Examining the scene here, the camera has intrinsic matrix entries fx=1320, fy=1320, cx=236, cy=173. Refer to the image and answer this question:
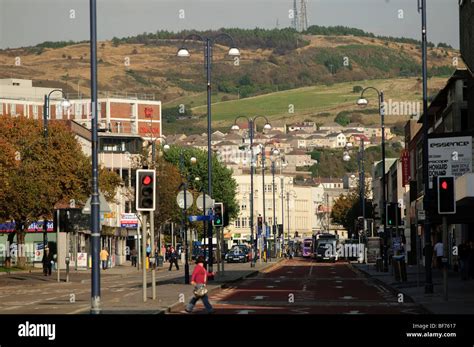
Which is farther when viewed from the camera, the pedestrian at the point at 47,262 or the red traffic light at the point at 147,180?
the pedestrian at the point at 47,262

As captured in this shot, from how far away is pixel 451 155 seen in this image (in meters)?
67.2

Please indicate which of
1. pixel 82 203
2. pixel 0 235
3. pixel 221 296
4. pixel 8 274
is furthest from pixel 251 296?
pixel 0 235

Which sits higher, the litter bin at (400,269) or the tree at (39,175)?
the tree at (39,175)

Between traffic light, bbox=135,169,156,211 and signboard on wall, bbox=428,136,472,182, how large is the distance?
3119cm

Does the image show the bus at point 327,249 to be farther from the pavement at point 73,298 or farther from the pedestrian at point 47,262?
the pavement at point 73,298

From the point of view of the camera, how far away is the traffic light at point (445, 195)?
40594 millimetres

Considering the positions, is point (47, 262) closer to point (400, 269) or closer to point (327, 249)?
point (400, 269)

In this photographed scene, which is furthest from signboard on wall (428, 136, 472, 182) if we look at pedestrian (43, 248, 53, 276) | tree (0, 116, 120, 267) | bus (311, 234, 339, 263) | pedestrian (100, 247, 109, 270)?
bus (311, 234, 339, 263)

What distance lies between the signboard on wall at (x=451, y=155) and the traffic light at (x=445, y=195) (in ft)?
84.4

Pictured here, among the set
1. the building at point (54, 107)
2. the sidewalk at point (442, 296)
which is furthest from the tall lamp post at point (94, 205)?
the building at point (54, 107)

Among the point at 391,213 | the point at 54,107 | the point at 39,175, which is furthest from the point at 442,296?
the point at 54,107

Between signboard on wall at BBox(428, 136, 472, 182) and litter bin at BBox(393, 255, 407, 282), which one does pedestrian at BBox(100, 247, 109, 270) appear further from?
litter bin at BBox(393, 255, 407, 282)

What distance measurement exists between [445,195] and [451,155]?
88.5 feet
